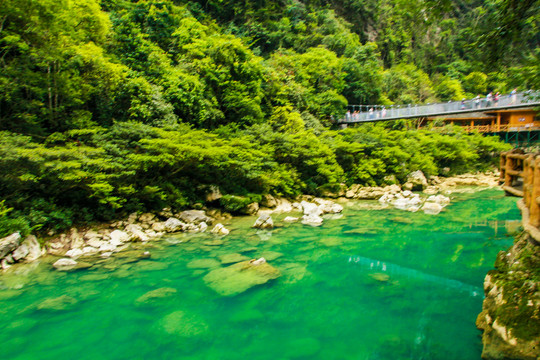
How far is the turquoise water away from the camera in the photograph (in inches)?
161

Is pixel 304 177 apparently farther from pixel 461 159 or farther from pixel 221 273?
pixel 461 159

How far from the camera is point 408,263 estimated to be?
710 cm

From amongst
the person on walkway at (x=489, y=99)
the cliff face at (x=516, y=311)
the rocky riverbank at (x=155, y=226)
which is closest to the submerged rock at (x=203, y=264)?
the rocky riverbank at (x=155, y=226)

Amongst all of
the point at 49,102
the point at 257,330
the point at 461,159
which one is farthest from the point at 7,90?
the point at 461,159

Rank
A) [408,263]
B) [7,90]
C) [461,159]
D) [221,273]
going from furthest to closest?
[461,159] < [7,90] < [408,263] < [221,273]

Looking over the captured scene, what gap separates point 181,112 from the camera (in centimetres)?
1412

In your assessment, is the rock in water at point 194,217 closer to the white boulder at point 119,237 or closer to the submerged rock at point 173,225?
the submerged rock at point 173,225

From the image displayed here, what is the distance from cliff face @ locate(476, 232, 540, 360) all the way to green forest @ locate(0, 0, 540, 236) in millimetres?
2654

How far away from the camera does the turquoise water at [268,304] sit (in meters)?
4.09

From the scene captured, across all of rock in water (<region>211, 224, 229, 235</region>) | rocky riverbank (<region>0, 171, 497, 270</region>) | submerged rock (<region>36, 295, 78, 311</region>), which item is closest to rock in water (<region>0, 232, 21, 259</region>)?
rocky riverbank (<region>0, 171, 497, 270</region>)

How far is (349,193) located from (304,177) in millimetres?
2781

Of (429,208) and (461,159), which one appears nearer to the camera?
(429,208)

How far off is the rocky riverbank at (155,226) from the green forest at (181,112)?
0.40 metres

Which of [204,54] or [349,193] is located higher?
[204,54]
